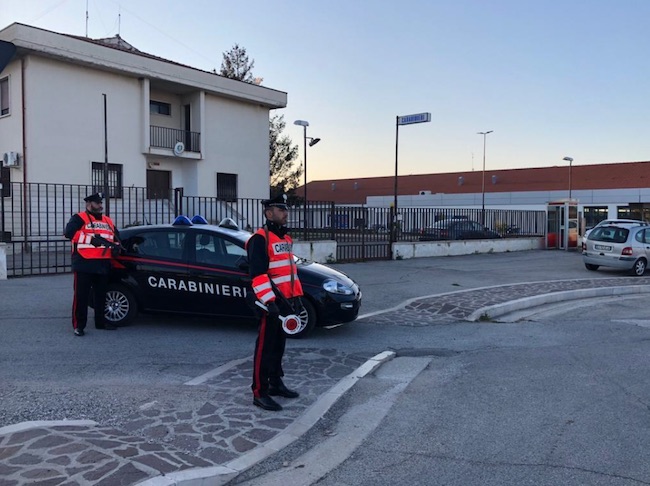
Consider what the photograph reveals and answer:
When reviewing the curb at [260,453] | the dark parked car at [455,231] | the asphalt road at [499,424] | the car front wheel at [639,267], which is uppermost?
the dark parked car at [455,231]

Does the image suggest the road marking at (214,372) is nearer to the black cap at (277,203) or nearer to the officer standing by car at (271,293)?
the officer standing by car at (271,293)

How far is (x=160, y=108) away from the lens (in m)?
25.8

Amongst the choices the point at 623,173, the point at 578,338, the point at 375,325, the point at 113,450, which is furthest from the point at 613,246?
the point at 623,173

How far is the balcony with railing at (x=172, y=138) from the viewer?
80.6 feet

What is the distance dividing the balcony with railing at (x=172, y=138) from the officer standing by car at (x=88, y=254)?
57.6 feet

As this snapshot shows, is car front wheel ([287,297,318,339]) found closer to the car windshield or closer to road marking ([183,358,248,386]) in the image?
road marking ([183,358,248,386])

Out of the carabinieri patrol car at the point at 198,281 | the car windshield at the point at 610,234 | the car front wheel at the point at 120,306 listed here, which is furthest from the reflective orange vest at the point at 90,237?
the car windshield at the point at 610,234

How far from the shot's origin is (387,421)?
471cm

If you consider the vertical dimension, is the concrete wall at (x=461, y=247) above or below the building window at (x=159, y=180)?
below

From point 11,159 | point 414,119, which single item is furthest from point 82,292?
point 11,159

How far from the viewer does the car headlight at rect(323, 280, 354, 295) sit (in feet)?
24.5

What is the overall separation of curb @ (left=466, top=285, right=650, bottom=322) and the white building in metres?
14.5

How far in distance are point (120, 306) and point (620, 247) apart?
14.0 metres

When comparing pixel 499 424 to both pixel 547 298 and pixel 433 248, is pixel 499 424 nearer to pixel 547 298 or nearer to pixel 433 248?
pixel 547 298
